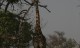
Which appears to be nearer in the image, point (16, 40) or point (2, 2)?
point (16, 40)

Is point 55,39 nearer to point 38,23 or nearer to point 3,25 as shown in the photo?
point 3,25

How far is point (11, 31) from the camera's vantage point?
23781 millimetres

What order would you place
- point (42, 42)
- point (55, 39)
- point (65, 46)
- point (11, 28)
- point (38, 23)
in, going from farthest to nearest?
point (55, 39)
point (65, 46)
point (11, 28)
point (38, 23)
point (42, 42)

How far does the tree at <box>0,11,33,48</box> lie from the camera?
12.6m

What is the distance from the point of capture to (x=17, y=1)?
1541cm

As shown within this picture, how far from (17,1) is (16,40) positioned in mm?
3519

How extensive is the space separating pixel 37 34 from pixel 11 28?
13728mm

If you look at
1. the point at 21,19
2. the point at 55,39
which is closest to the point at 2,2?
the point at 21,19

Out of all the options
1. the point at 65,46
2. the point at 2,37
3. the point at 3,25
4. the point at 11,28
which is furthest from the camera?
the point at 65,46

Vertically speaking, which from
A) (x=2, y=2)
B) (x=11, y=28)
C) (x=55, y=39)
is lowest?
(x=55, y=39)

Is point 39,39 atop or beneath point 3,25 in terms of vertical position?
atop

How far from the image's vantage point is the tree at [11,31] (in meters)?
12.6

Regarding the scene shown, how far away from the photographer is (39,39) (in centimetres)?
1352

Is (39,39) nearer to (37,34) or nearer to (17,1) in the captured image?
(37,34)
